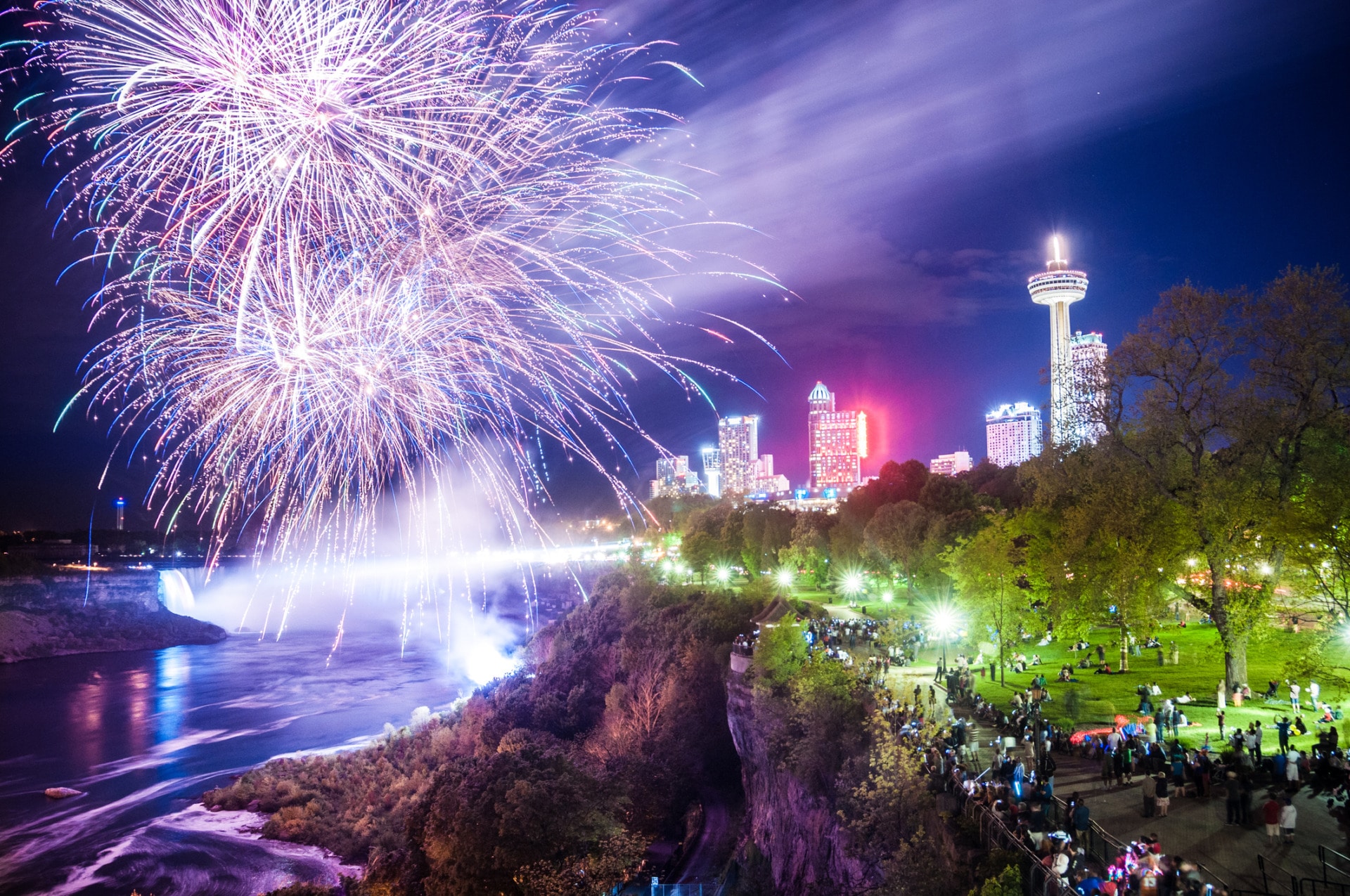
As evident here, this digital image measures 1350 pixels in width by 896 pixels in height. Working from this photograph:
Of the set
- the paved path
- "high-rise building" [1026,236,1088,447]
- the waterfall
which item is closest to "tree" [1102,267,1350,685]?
the paved path

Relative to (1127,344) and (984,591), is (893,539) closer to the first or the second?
(984,591)

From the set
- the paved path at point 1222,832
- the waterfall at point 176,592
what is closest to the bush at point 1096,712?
the paved path at point 1222,832

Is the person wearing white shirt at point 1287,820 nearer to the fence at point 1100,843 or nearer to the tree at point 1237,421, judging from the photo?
the fence at point 1100,843

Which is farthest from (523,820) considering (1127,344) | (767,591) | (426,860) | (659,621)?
(767,591)

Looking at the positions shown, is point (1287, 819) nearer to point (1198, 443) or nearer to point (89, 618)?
point (1198, 443)

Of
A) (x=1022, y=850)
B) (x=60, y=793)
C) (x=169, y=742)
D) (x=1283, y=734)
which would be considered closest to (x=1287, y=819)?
(x=1283, y=734)

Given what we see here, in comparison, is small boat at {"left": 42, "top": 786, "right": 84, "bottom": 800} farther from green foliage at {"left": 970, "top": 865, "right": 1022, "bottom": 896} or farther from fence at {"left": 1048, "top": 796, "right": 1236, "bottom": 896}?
fence at {"left": 1048, "top": 796, "right": 1236, "bottom": 896}
